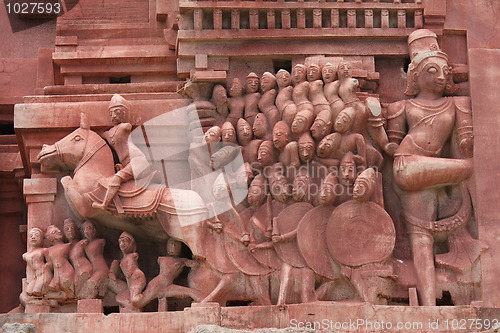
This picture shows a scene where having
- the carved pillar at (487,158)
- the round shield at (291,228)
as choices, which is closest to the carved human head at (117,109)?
the round shield at (291,228)

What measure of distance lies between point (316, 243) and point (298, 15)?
8.56ft

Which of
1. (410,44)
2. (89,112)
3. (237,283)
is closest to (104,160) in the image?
(89,112)

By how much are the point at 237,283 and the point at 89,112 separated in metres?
2.51

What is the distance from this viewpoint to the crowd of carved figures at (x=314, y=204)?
2033 cm

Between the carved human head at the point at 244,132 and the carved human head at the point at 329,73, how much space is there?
3.07ft

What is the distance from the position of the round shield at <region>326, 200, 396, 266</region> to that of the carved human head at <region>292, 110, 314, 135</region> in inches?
34.8

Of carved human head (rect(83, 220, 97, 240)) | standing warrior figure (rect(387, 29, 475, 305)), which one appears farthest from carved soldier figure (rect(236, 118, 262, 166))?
carved human head (rect(83, 220, 97, 240))

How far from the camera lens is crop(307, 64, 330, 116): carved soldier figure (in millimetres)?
20734

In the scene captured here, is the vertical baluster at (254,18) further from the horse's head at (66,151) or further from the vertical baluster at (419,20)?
the horse's head at (66,151)

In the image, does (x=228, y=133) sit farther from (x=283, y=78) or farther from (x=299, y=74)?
(x=299, y=74)

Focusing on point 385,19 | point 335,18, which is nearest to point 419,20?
point 385,19

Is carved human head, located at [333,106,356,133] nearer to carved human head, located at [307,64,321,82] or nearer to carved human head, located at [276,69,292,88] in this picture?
carved human head, located at [307,64,321,82]

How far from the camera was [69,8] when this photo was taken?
22.5m

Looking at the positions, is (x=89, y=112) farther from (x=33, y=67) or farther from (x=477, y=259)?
(x=477, y=259)
